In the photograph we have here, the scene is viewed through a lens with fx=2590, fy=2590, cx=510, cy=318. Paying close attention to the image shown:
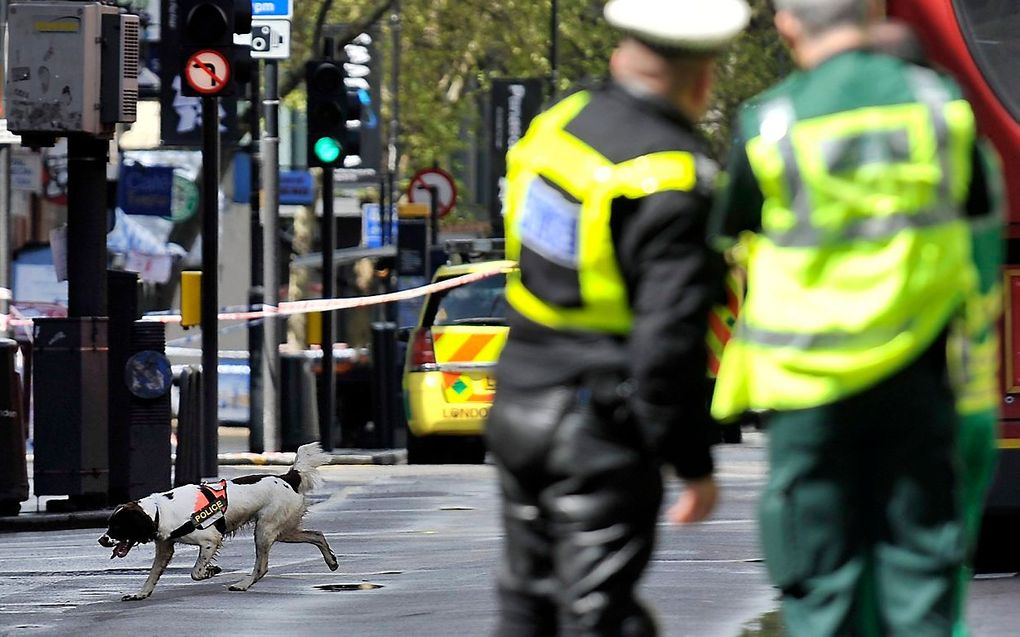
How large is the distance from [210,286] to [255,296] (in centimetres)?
660

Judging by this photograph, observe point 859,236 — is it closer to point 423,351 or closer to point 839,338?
point 839,338

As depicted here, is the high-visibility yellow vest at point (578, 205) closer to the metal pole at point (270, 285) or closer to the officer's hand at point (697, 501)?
the officer's hand at point (697, 501)

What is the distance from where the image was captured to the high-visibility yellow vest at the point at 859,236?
16.6ft

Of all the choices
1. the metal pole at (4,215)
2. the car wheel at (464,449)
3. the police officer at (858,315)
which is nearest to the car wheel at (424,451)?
the car wheel at (464,449)

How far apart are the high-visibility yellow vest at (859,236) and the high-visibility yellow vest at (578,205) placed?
0.22m

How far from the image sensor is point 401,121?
173 ft

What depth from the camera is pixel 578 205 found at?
5113mm

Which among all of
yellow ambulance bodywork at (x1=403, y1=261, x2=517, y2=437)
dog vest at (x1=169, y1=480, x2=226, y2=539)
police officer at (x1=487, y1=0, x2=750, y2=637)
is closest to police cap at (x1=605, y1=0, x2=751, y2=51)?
police officer at (x1=487, y1=0, x2=750, y2=637)

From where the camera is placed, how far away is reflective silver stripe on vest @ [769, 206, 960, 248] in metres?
5.07

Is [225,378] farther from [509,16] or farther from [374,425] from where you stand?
[509,16]

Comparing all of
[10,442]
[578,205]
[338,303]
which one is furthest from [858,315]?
[338,303]

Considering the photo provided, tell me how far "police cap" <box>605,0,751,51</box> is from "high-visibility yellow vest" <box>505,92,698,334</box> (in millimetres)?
221

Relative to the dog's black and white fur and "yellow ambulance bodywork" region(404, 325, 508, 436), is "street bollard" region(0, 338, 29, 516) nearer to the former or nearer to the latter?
the dog's black and white fur

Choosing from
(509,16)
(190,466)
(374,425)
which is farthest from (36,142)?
(509,16)
